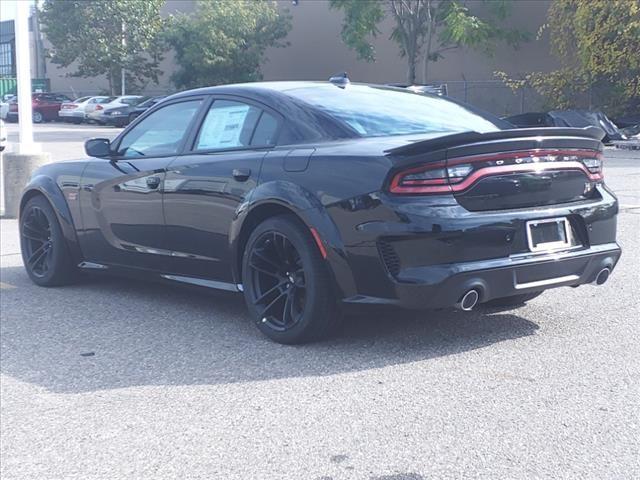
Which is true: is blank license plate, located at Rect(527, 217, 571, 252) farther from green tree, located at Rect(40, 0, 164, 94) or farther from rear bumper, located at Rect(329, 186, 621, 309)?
green tree, located at Rect(40, 0, 164, 94)

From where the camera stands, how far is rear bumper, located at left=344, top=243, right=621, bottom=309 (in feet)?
15.7

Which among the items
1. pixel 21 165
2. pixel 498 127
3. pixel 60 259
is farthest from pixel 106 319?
pixel 21 165

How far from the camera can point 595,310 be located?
237 inches

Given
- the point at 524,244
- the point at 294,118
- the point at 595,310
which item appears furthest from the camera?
the point at 595,310

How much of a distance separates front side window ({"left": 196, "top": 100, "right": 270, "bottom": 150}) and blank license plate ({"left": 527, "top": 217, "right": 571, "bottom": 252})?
1816mm

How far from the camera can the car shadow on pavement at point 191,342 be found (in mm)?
5055

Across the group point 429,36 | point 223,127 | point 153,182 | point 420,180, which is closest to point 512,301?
point 420,180

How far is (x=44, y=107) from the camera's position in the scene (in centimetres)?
4800

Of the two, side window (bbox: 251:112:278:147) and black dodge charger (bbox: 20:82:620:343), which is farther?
side window (bbox: 251:112:278:147)

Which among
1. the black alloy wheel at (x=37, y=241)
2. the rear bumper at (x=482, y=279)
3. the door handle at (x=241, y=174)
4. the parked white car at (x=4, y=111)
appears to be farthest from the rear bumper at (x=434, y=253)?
the parked white car at (x=4, y=111)

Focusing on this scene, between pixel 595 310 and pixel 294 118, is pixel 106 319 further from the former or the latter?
pixel 595 310

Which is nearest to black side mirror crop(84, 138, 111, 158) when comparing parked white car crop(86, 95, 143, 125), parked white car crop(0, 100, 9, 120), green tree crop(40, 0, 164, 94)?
parked white car crop(86, 95, 143, 125)

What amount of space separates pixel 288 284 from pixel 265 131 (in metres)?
0.99

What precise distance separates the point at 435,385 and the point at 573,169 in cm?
155
